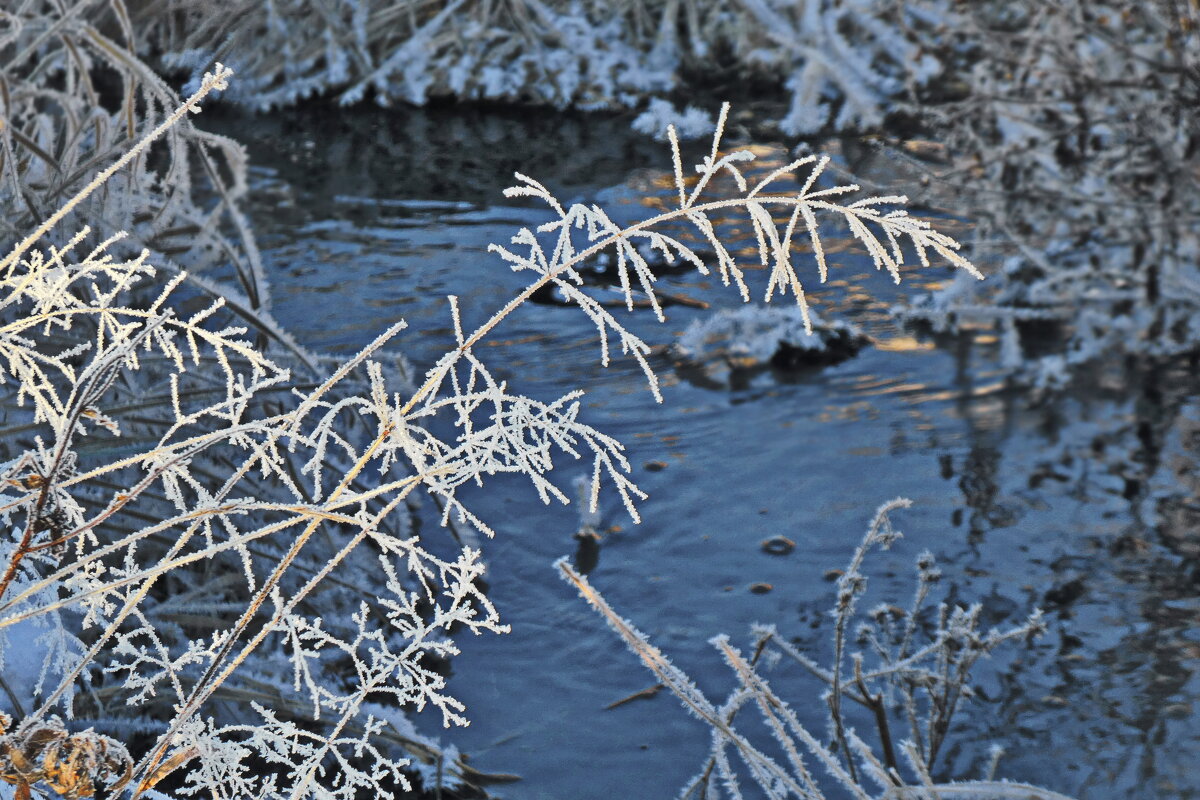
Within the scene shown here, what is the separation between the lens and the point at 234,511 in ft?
4.32

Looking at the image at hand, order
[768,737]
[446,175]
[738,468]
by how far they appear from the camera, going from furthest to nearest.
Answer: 1. [446,175]
2. [738,468]
3. [768,737]

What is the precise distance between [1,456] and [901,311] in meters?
3.71

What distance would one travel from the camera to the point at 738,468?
4.44 meters

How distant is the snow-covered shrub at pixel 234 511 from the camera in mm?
1315

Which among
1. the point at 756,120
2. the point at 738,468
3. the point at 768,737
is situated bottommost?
the point at 768,737

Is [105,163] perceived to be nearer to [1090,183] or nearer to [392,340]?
[392,340]

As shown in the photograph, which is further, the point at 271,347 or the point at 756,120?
the point at 756,120

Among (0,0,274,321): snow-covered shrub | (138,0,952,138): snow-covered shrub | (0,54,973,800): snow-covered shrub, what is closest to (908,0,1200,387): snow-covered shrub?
(0,54,973,800): snow-covered shrub

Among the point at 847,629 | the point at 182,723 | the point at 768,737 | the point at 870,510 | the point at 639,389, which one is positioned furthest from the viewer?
the point at 639,389

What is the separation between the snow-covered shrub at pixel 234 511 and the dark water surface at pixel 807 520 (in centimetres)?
28

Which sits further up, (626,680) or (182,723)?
(182,723)

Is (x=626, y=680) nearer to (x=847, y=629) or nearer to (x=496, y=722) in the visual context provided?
(x=496, y=722)

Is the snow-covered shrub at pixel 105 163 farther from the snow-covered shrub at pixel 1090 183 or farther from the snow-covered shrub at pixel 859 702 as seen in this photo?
the snow-covered shrub at pixel 1090 183

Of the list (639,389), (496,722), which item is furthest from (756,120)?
(496,722)
